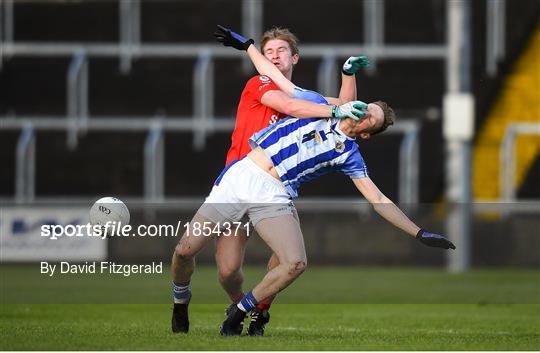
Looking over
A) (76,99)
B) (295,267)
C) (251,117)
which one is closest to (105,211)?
(251,117)

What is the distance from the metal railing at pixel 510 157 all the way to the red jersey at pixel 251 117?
12.9 meters

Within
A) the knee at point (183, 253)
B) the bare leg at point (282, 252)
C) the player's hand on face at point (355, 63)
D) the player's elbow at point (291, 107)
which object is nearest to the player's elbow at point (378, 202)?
the bare leg at point (282, 252)

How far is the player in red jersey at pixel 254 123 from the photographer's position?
34.4ft

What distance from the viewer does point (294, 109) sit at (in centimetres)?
1021

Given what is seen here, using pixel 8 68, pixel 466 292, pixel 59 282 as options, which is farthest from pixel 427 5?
pixel 59 282

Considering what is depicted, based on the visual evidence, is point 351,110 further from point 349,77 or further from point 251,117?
point 251,117

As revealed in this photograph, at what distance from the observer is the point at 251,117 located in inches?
422

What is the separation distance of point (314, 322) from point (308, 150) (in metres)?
2.98

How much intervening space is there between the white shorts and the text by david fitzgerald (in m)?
2.66

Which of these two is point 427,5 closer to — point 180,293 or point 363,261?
point 363,261

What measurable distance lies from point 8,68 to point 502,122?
302 inches

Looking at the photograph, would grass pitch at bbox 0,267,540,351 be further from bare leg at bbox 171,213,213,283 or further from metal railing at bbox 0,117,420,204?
metal railing at bbox 0,117,420,204

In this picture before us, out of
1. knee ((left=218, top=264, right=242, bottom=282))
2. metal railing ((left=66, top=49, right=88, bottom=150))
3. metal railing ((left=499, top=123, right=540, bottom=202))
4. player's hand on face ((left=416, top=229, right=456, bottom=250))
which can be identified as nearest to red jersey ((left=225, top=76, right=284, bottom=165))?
knee ((left=218, top=264, right=242, bottom=282))

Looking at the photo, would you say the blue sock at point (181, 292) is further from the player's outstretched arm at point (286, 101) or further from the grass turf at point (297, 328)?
the player's outstretched arm at point (286, 101)
